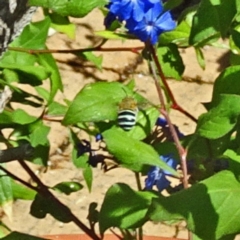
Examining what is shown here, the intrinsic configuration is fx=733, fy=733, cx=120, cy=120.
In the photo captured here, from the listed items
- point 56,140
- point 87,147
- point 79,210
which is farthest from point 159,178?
point 56,140

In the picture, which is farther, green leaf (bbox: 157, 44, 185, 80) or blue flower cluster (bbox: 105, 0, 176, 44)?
green leaf (bbox: 157, 44, 185, 80)

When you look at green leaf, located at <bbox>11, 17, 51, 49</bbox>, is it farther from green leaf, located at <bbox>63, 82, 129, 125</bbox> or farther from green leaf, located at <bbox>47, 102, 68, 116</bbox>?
green leaf, located at <bbox>63, 82, 129, 125</bbox>

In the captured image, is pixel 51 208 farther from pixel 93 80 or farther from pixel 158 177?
pixel 93 80

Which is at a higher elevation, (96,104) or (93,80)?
(96,104)

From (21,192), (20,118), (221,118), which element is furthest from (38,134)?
(221,118)

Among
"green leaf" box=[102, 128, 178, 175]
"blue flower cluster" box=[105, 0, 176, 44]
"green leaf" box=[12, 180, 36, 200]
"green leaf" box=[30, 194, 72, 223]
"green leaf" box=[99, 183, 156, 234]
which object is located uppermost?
"blue flower cluster" box=[105, 0, 176, 44]

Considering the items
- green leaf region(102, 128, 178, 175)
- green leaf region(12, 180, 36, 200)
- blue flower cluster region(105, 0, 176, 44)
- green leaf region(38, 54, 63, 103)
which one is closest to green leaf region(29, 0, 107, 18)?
blue flower cluster region(105, 0, 176, 44)

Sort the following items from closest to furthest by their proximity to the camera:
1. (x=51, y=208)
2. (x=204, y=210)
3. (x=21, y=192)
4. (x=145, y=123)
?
(x=204, y=210) < (x=145, y=123) < (x=51, y=208) < (x=21, y=192)
